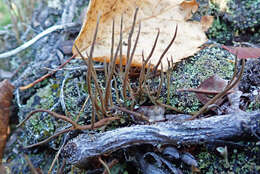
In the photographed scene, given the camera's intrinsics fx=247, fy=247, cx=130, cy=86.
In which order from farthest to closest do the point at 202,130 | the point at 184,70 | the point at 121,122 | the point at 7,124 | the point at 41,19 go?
the point at 41,19 → the point at 7,124 → the point at 184,70 → the point at 121,122 → the point at 202,130

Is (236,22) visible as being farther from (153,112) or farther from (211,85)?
(153,112)

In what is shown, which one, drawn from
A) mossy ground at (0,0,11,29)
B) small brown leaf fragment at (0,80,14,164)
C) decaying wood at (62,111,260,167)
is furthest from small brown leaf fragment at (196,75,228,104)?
mossy ground at (0,0,11,29)

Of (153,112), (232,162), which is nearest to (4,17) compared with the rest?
(153,112)

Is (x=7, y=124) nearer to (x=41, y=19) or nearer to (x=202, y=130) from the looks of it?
(x=41, y=19)

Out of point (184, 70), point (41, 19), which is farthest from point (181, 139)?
point (41, 19)

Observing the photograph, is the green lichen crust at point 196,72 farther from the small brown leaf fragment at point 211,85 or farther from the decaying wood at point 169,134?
the decaying wood at point 169,134
